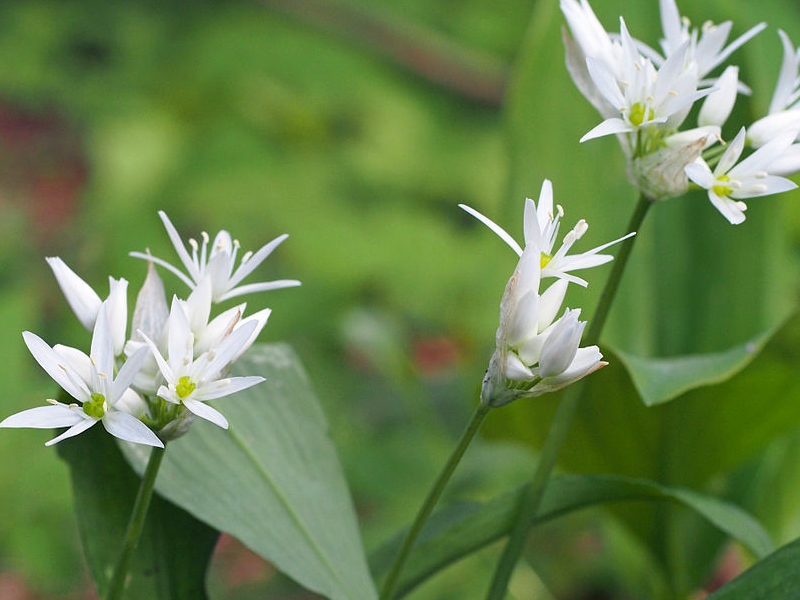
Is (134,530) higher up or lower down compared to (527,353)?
lower down

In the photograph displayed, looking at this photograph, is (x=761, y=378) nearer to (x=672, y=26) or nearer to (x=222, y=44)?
(x=672, y=26)

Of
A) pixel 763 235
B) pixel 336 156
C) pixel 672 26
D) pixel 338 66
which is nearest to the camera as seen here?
pixel 672 26

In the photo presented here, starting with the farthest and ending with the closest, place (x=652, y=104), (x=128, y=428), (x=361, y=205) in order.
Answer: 1. (x=361, y=205)
2. (x=652, y=104)
3. (x=128, y=428)

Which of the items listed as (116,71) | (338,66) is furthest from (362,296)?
(116,71)

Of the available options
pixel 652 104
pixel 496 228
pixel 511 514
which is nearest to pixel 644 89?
pixel 652 104

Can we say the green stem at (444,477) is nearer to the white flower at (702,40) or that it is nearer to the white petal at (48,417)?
the white petal at (48,417)

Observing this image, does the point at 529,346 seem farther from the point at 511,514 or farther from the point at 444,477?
the point at 511,514
